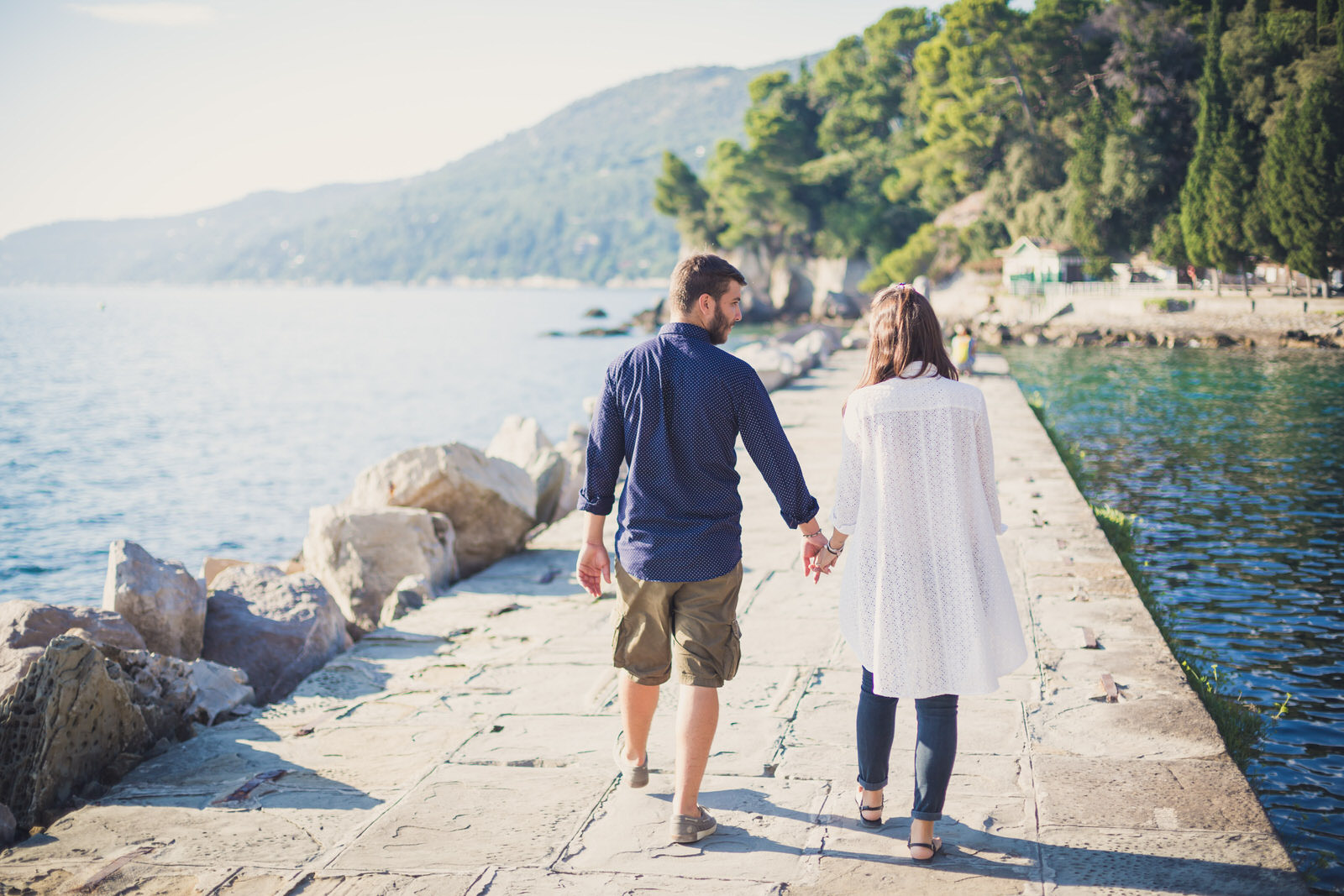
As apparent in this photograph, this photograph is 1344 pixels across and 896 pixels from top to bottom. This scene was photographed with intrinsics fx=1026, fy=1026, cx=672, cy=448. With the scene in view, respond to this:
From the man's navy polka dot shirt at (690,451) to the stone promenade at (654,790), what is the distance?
0.97m

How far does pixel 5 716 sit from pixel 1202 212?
4800cm

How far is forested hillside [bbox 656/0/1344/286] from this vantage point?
4022cm

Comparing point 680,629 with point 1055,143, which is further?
point 1055,143

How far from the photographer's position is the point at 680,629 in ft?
11.2

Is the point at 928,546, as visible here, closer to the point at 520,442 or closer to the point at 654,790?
the point at 654,790

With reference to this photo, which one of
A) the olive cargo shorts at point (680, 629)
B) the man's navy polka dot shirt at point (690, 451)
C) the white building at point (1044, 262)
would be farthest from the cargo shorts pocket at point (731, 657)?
the white building at point (1044, 262)

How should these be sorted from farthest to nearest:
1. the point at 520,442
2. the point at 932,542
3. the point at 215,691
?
the point at 520,442, the point at 215,691, the point at 932,542

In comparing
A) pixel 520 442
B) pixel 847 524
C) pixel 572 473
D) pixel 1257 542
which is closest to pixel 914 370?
pixel 847 524

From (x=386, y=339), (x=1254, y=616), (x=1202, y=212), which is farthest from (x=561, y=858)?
(x=386, y=339)

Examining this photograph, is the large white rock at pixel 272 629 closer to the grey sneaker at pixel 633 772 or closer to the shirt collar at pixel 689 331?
the grey sneaker at pixel 633 772

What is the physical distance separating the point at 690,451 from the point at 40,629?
3.74m

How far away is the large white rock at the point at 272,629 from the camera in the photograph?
598 cm

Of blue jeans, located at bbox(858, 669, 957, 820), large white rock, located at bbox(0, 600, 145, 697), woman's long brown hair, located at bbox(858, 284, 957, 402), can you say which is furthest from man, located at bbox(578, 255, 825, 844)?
large white rock, located at bbox(0, 600, 145, 697)

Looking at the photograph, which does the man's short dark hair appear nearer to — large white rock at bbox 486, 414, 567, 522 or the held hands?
the held hands
